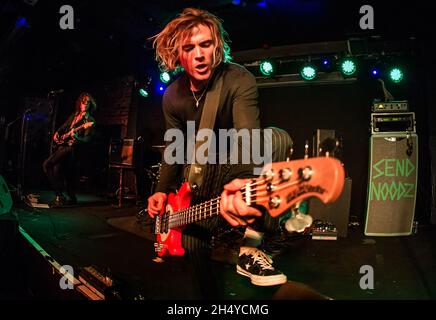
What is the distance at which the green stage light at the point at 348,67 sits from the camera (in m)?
4.77

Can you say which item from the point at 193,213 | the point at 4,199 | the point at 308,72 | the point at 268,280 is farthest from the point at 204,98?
the point at 4,199

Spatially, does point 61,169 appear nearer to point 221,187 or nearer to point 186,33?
point 186,33

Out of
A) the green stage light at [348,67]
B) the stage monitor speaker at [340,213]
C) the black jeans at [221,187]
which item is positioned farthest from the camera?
the green stage light at [348,67]

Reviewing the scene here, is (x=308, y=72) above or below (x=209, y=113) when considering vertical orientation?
above

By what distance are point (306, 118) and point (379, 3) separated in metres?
2.16

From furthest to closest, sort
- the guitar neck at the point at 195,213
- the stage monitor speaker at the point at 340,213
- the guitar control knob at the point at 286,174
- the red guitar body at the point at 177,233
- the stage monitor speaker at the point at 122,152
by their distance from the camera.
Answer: the stage monitor speaker at the point at 122,152 < the stage monitor speaker at the point at 340,213 < the red guitar body at the point at 177,233 < the guitar neck at the point at 195,213 < the guitar control knob at the point at 286,174

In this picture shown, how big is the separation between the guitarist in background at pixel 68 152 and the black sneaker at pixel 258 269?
497cm

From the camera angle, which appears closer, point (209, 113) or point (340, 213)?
point (209, 113)

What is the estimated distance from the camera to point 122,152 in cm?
611

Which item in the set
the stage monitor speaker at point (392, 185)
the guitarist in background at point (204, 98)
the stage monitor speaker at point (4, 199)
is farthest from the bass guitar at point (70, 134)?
the stage monitor speaker at point (392, 185)

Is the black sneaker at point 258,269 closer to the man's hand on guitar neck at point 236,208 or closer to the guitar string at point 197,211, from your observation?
the guitar string at point 197,211

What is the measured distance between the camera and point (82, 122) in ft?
19.6

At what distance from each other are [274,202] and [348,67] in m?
4.58
